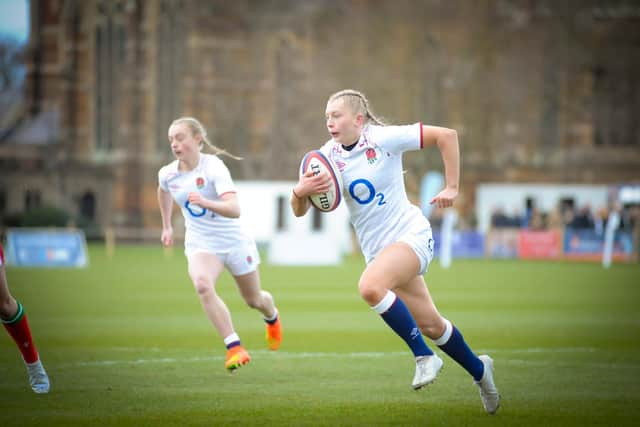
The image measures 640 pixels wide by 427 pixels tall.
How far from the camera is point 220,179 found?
33.9 ft

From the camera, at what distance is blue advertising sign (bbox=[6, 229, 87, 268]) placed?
30.9 metres

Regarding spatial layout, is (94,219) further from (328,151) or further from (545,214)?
(328,151)

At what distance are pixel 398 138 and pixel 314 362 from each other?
3.57 m

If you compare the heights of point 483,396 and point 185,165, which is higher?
point 185,165

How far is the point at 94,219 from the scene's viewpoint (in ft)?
202

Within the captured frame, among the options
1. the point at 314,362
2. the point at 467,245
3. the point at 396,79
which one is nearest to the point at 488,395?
the point at 314,362

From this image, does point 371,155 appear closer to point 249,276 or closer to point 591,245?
point 249,276

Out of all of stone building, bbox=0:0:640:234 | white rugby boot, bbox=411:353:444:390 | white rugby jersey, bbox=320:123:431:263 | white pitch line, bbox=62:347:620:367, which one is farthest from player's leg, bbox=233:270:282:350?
stone building, bbox=0:0:640:234

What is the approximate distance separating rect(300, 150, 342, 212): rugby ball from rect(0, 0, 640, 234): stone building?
4864cm

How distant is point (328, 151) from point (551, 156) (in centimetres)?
5122

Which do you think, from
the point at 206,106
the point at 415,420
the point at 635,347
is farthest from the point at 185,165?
the point at 206,106

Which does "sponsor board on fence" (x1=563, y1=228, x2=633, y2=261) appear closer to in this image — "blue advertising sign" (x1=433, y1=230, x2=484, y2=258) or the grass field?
"blue advertising sign" (x1=433, y1=230, x2=484, y2=258)

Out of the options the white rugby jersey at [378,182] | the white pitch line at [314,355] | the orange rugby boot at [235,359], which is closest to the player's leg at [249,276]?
the white pitch line at [314,355]

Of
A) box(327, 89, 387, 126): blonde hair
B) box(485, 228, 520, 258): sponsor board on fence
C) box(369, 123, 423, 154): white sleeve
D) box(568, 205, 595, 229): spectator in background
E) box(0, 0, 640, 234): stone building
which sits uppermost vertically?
box(327, 89, 387, 126): blonde hair
